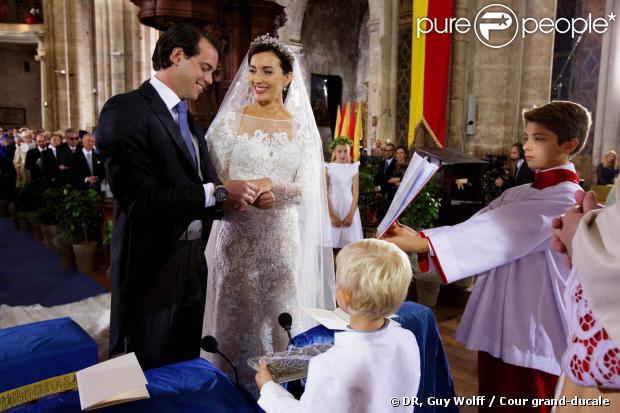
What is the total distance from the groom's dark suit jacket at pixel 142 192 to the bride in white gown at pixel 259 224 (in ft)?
1.95

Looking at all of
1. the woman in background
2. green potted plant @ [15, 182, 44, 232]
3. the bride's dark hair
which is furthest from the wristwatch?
the woman in background

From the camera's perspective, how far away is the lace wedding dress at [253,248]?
2643mm

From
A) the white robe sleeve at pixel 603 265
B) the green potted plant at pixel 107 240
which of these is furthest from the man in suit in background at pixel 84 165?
the white robe sleeve at pixel 603 265

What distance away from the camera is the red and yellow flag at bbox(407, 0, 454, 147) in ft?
25.7

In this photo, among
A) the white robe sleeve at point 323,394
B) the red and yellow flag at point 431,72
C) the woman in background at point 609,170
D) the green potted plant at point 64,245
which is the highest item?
the red and yellow flag at point 431,72

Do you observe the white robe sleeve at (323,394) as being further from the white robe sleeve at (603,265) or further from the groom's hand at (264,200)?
the groom's hand at (264,200)

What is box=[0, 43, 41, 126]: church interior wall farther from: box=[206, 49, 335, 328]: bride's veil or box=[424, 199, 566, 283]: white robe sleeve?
box=[424, 199, 566, 283]: white robe sleeve

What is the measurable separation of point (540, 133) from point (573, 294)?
0.79 metres

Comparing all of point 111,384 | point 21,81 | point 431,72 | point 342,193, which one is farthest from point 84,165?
point 21,81

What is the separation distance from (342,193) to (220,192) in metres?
4.12

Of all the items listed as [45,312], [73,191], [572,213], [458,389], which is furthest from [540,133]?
[73,191]

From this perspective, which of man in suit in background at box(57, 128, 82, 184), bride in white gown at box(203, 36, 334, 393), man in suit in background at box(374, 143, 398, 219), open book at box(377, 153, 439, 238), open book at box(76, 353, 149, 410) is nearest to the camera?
open book at box(76, 353, 149, 410)

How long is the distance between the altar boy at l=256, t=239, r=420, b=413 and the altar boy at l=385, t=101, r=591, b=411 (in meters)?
0.65

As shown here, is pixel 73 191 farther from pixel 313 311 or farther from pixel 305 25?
pixel 305 25
